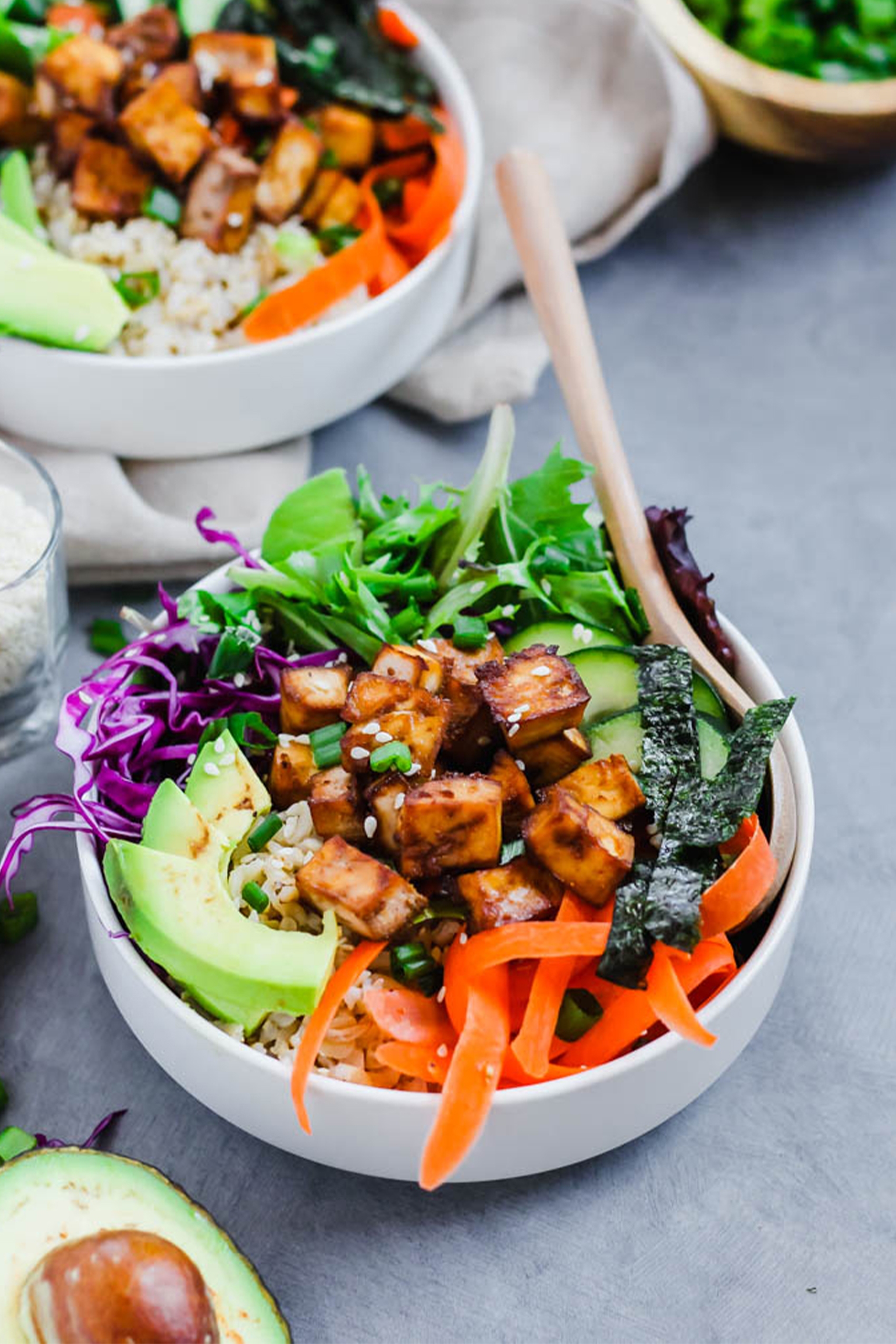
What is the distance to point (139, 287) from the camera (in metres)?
2.47

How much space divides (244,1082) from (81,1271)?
259 millimetres

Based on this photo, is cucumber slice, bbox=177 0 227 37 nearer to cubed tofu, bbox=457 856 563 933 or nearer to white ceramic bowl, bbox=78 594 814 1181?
white ceramic bowl, bbox=78 594 814 1181

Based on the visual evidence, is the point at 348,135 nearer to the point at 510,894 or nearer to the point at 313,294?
the point at 313,294

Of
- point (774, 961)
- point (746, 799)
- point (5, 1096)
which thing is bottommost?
point (5, 1096)

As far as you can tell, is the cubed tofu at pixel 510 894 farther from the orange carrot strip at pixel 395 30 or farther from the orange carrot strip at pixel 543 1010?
the orange carrot strip at pixel 395 30

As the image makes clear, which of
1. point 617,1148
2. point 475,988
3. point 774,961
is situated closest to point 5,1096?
point 475,988

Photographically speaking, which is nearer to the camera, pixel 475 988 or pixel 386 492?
pixel 475 988

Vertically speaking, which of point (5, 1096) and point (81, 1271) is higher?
point (81, 1271)

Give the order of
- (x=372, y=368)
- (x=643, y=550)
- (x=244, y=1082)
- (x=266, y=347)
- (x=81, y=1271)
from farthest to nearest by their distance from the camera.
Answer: (x=372, y=368)
(x=266, y=347)
(x=643, y=550)
(x=244, y=1082)
(x=81, y=1271)

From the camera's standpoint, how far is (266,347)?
90.5 inches

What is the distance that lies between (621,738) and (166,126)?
142 centimetres

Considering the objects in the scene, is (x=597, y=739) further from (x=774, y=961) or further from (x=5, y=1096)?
(x=5, y=1096)

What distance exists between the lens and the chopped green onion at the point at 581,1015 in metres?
1.69

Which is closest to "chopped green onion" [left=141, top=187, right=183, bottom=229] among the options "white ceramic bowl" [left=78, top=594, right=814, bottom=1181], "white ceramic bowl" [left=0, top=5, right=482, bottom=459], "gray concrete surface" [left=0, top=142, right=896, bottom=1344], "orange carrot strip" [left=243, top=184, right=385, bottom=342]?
"orange carrot strip" [left=243, top=184, right=385, bottom=342]
